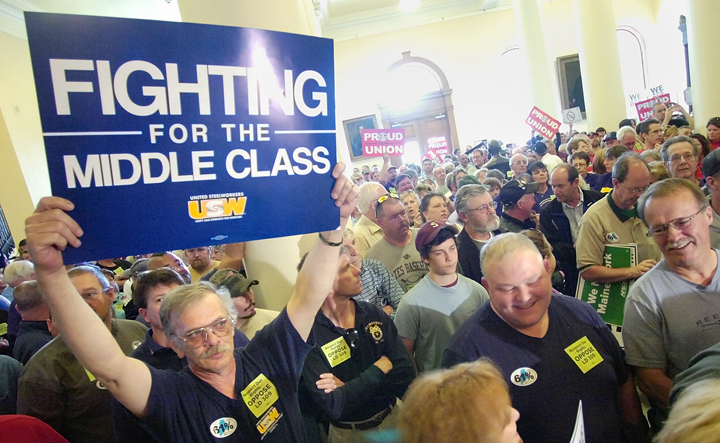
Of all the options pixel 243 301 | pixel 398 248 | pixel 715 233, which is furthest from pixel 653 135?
pixel 243 301

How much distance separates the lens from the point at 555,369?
74.0 inches

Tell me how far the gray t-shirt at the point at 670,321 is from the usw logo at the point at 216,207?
1.70 m

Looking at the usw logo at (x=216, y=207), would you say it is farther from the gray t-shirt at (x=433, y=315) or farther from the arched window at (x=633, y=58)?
the arched window at (x=633, y=58)

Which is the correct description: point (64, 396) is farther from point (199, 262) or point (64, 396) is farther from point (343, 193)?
point (199, 262)

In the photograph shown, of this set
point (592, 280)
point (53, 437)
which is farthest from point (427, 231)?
point (53, 437)

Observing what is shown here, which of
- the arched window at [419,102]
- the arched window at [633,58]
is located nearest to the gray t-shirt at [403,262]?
the arched window at [419,102]

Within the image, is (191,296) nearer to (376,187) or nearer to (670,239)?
(670,239)

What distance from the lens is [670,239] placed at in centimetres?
201

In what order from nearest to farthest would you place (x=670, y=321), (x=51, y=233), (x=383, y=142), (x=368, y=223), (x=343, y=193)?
(x=51, y=233), (x=343, y=193), (x=670, y=321), (x=368, y=223), (x=383, y=142)

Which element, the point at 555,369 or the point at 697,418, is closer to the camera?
the point at 697,418

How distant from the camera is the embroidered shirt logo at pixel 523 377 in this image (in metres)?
1.87

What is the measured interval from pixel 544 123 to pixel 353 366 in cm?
838

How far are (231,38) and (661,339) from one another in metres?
2.07

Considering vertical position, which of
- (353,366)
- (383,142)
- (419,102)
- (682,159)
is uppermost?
(419,102)
